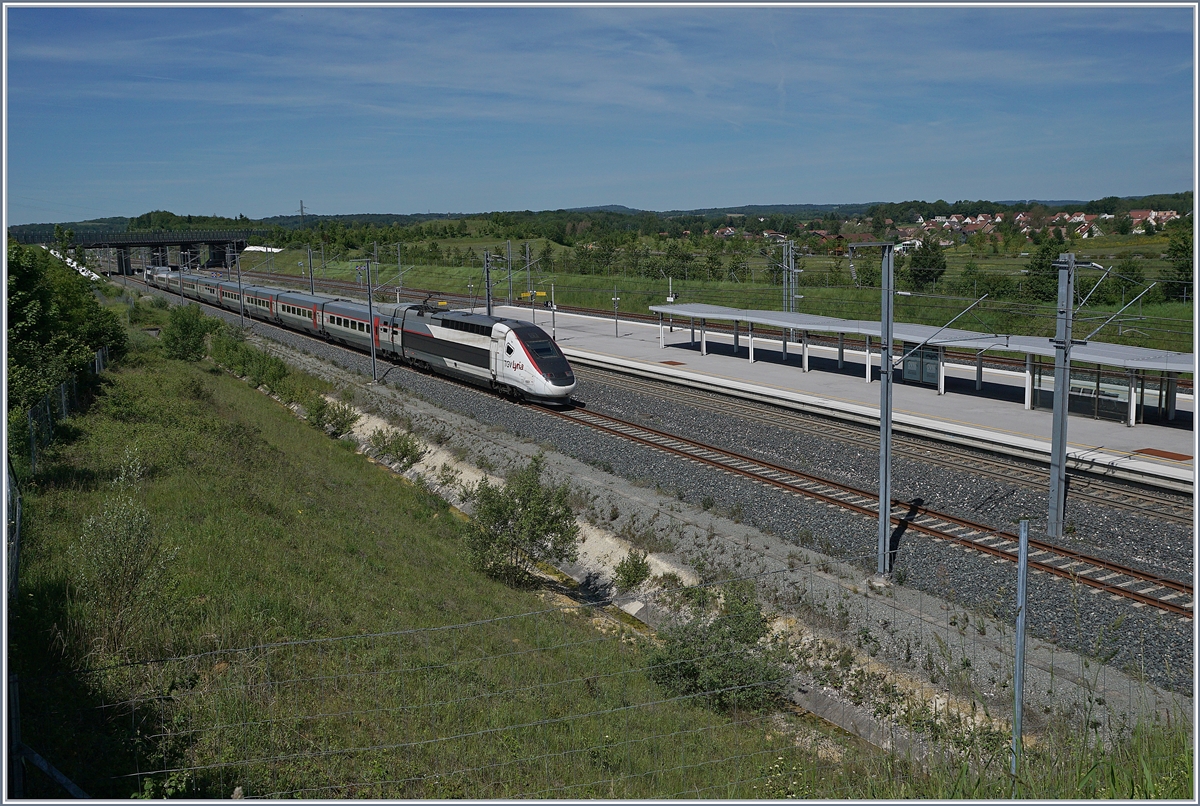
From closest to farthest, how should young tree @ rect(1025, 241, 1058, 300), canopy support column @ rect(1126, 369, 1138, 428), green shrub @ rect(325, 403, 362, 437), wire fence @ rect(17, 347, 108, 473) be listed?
1. wire fence @ rect(17, 347, 108, 473)
2. canopy support column @ rect(1126, 369, 1138, 428)
3. green shrub @ rect(325, 403, 362, 437)
4. young tree @ rect(1025, 241, 1058, 300)

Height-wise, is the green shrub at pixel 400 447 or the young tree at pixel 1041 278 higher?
the young tree at pixel 1041 278

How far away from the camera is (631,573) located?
15000 millimetres

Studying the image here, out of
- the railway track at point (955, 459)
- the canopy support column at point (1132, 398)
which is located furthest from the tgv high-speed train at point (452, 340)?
the canopy support column at point (1132, 398)

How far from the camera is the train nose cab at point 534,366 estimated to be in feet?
87.5

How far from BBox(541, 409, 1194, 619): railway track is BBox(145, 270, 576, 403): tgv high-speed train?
13.4ft

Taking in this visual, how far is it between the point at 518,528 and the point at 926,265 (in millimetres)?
34097

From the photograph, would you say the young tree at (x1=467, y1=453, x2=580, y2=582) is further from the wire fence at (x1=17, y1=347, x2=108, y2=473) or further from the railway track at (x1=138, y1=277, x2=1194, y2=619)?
the wire fence at (x1=17, y1=347, x2=108, y2=473)

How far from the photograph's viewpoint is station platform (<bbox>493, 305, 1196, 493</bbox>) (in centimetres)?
1920

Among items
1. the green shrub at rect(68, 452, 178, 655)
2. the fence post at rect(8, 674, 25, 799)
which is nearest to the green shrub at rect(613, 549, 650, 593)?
the green shrub at rect(68, 452, 178, 655)

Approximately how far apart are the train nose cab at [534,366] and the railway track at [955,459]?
3441mm

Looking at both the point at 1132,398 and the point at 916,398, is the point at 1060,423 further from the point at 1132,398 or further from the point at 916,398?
the point at 916,398

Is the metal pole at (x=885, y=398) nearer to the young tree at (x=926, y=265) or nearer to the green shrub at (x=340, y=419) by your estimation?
the green shrub at (x=340, y=419)

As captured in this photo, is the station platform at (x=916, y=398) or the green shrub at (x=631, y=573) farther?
the station platform at (x=916, y=398)

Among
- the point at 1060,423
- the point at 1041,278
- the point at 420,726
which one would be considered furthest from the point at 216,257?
the point at 420,726
